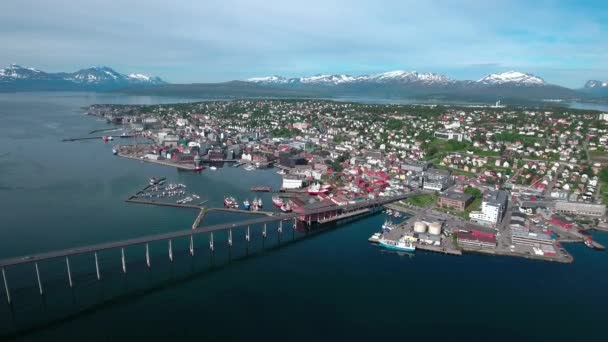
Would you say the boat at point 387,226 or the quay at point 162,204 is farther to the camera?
the quay at point 162,204

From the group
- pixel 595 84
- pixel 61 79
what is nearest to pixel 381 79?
pixel 595 84

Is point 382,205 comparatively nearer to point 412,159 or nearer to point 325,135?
point 412,159

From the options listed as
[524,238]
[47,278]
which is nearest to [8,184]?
[47,278]

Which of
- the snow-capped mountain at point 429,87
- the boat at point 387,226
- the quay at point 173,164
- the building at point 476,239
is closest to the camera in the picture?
the building at point 476,239

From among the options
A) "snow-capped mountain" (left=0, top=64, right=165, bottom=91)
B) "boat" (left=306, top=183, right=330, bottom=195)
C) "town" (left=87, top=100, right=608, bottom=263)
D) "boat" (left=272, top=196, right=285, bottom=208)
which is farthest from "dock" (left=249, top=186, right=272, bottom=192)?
"snow-capped mountain" (left=0, top=64, right=165, bottom=91)

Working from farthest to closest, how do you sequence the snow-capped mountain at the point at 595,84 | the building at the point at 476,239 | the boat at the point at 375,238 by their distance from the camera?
1. the snow-capped mountain at the point at 595,84
2. the boat at the point at 375,238
3. the building at the point at 476,239

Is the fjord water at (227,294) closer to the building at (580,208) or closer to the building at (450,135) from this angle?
the building at (580,208)

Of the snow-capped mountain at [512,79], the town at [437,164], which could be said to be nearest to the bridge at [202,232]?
the town at [437,164]
